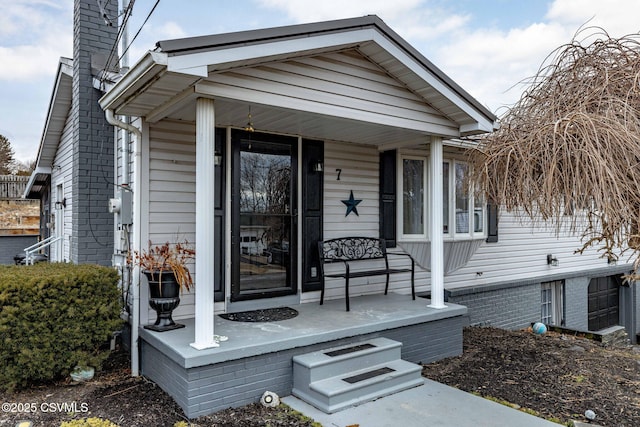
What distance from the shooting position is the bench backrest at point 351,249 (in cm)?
557

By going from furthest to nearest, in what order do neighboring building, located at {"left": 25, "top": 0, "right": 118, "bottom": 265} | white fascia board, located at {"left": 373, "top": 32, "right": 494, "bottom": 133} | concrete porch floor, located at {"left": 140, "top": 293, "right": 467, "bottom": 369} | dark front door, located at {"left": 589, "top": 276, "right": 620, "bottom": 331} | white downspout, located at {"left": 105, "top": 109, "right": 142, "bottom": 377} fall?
1. dark front door, located at {"left": 589, "top": 276, "right": 620, "bottom": 331}
2. neighboring building, located at {"left": 25, "top": 0, "right": 118, "bottom": 265}
3. white fascia board, located at {"left": 373, "top": 32, "right": 494, "bottom": 133}
4. white downspout, located at {"left": 105, "top": 109, "right": 142, "bottom": 377}
5. concrete porch floor, located at {"left": 140, "top": 293, "right": 467, "bottom": 369}

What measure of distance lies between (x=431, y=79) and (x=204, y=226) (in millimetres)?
2795

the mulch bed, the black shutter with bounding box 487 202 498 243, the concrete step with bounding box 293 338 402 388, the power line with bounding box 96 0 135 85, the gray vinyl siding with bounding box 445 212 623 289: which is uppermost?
the power line with bounding box 96 0 135 85

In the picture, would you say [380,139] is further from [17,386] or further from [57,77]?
[57,77]

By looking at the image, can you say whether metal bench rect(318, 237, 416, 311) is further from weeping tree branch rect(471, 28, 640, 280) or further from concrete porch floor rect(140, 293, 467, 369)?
weeping tree branch rect(471, 28, 640, 280)

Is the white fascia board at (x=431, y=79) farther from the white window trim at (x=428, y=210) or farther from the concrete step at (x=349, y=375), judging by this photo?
the concrete step at (x=349, y=375)

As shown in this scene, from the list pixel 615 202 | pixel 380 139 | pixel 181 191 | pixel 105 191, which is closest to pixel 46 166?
pixel 105 191

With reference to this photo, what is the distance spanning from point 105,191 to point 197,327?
323cm

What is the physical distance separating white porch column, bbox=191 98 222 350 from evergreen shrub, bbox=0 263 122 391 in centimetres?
112

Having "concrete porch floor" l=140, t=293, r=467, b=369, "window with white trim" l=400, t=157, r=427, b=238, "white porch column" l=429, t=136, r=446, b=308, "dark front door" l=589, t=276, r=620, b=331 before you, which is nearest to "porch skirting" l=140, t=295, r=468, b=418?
"concrete porch floor" l=140, t=293, r=467, b=369

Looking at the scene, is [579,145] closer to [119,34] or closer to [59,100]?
[119,34]

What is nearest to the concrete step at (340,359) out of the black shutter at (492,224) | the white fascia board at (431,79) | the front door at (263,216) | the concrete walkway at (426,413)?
the concrete walkway at (426,413)

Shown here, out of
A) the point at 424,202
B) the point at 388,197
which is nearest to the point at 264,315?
the point at 388,197

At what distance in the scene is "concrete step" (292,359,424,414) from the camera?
3434mm
